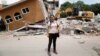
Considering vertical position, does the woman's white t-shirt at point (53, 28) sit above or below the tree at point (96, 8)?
above

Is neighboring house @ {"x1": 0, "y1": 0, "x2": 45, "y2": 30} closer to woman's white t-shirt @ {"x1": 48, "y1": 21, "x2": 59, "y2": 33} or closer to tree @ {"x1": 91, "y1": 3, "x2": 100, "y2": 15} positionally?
woman's white t-shirt @ {"x1": 48, "y1": 21, "x2": 59, "y2": 33}

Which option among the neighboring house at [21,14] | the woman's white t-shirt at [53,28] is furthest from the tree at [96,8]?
the woman's white t-shirt at [53,28]

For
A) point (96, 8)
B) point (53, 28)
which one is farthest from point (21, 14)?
point (96, 8)

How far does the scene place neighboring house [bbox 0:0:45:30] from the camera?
4209 centimetres

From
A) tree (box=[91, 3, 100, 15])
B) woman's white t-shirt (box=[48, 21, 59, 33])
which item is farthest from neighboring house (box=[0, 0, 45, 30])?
tree (box=[91, 3, 100, 15])

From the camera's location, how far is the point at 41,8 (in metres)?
43.2

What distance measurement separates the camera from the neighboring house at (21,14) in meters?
42.1

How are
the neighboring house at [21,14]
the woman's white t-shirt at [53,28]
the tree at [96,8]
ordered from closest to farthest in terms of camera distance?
the woman's white t-shirt at [53,28]
the neighboring house at [21,14]
the tree at [96,8]

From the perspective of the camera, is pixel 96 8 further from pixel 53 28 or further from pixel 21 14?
pixel 53 28

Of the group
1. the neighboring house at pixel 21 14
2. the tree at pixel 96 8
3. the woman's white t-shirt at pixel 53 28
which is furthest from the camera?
the tree at pixel 96 8

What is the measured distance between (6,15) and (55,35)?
27.9 m

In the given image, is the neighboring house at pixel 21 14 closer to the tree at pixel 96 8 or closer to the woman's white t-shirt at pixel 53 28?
the woman's white t-shirt at pixel 53 28

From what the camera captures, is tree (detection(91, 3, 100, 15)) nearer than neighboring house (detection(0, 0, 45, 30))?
No

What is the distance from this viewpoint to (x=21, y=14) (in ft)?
139
